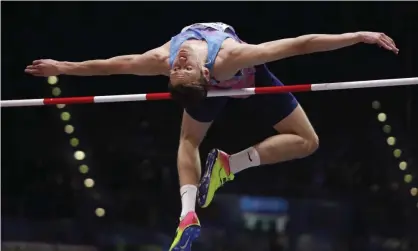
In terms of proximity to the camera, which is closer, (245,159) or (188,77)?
(188,77)

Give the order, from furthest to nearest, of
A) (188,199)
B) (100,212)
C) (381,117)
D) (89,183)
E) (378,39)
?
(89,183)
(100,212)
(381,117)
(188,199)
(378,39)

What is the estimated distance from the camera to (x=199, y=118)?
2889 mm

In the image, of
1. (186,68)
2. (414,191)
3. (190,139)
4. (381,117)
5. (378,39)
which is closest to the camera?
(378,39)

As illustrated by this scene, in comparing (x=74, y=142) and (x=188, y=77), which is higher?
(x=188, y=77)

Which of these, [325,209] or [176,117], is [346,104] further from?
[176,117]

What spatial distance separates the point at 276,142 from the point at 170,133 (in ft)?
8.09

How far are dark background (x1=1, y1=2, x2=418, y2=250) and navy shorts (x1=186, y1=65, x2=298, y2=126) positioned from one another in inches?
77.8

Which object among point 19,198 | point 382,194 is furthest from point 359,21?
point 19,198

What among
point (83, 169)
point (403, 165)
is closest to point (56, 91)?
point (83, 169)

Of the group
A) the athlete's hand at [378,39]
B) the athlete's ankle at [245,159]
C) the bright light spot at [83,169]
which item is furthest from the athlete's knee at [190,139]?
the bright light spot at [83,169]

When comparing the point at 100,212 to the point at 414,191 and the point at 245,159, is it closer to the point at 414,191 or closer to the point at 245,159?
A: the point at 414,191

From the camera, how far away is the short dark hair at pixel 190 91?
2.62 meters

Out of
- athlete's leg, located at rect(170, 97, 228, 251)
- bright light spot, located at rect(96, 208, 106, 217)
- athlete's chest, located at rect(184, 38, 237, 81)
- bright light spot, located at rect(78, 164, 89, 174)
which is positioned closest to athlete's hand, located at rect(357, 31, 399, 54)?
athlete's chest, located at rect(184, 38, 237, 81)

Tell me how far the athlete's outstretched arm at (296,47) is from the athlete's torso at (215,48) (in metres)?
0.06
